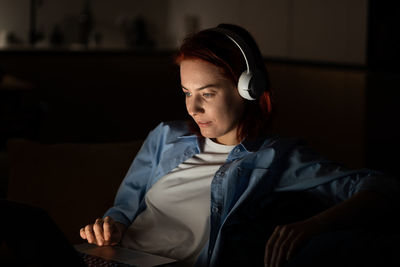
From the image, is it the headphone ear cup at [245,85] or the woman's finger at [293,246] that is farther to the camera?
the headphone ear cup at [245,85]

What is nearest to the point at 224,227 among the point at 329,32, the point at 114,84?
the point at 329,32

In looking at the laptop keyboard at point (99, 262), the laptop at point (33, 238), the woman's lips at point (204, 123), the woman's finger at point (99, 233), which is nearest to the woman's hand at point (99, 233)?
the woman's finger at point (99, 233)

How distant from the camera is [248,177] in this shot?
157 cm

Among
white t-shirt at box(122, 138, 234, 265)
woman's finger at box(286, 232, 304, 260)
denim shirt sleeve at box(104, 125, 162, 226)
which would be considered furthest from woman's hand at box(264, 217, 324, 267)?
denim shirt sleeve at box(104, 125, 162, 226)

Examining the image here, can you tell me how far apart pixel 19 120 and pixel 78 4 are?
107 inches

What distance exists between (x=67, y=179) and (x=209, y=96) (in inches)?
23.7

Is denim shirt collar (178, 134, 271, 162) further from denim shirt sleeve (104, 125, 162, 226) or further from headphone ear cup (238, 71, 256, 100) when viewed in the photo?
denim shirt sleeve (104, 125, 162, 226)

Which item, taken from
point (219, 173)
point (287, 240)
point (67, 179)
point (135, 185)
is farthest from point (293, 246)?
point (67, 179)

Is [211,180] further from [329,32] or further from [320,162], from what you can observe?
[329,32]

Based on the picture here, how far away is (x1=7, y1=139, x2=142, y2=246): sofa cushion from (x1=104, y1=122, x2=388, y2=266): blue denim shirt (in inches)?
9.2

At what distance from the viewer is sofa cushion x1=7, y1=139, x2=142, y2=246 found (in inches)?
75.9

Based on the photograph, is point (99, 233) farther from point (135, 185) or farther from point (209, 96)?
point (209, 96)

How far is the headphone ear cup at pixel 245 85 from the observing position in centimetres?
153

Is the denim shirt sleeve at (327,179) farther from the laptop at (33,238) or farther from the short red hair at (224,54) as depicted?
the laptop at (33,238)
